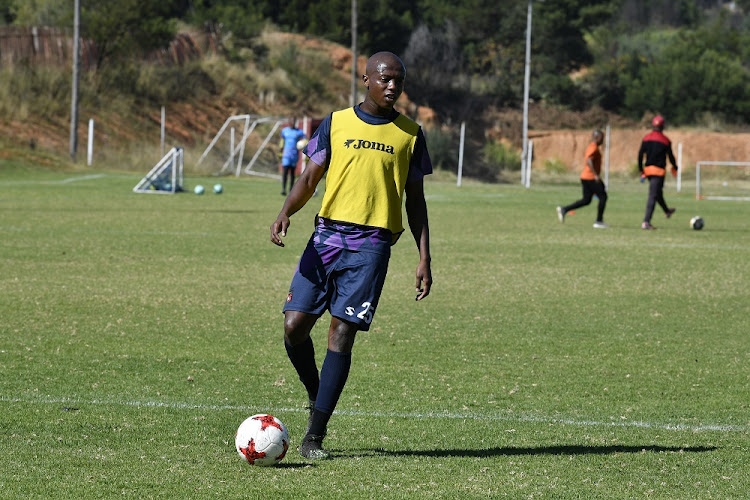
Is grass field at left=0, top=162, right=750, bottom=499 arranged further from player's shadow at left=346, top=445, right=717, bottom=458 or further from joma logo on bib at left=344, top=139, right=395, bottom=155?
joma logo on bib at left=344, top=139, right=395, bottom=155

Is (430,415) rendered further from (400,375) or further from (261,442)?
(261,442)

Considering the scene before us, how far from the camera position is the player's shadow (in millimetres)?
5652

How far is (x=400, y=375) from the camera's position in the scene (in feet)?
25.6

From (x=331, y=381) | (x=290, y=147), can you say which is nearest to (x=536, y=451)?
(x=331, y=381)

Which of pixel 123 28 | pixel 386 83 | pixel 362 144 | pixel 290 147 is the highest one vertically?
pixel 123 28

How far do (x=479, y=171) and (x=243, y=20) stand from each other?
16339 mm

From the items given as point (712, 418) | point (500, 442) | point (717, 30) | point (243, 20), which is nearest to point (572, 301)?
point (712, 418)

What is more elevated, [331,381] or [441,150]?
[441,150]

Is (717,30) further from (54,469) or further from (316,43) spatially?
(54,469)

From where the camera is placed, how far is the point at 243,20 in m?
65.4

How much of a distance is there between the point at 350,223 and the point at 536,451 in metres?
1.46

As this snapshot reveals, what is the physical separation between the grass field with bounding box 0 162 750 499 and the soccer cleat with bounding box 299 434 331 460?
90mm

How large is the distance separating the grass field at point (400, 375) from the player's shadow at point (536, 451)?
0.02m

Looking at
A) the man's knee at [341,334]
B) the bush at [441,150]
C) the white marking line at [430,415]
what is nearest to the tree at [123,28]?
the bush at [441,150]
